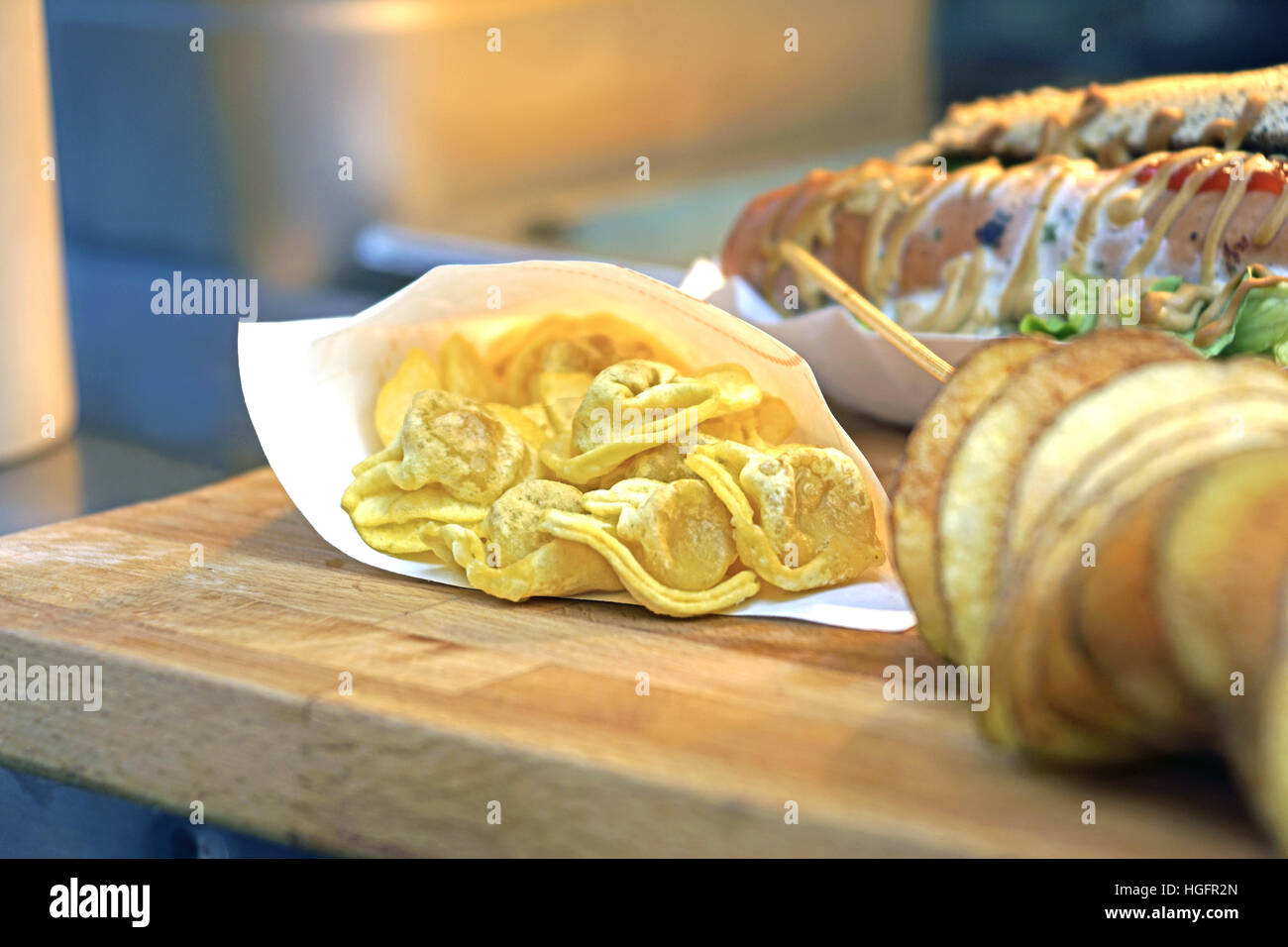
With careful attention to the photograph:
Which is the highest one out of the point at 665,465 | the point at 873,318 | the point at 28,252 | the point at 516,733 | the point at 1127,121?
the point at 1127,121

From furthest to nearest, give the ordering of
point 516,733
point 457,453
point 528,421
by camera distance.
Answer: point 528,421, point 457,453, point 516,733

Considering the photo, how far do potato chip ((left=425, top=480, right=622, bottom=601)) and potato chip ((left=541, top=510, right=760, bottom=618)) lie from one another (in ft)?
0.06

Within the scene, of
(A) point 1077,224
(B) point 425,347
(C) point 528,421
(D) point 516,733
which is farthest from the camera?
(A) point 1077,224

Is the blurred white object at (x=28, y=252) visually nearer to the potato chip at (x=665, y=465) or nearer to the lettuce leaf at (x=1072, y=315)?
the potato chip at (x=665, y=465)

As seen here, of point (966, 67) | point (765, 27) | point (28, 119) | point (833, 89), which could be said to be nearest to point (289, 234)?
point (28, 119)

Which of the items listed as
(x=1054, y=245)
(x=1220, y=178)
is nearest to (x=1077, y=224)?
(x=1054, y=245)

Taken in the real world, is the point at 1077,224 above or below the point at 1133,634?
above

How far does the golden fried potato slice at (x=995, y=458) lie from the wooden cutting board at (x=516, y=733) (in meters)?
0.08

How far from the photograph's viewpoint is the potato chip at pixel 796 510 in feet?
3.65

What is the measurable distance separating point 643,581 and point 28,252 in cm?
104

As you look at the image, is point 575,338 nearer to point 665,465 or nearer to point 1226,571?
point 665,465

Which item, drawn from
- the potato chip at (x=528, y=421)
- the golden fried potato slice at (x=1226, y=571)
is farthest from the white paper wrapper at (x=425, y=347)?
the golden fried potato slice at (x=1226, y=571)

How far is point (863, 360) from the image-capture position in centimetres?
161

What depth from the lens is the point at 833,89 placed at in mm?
3443
